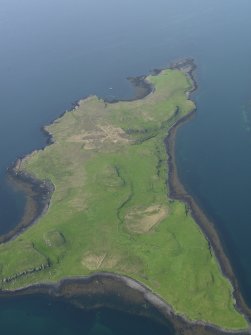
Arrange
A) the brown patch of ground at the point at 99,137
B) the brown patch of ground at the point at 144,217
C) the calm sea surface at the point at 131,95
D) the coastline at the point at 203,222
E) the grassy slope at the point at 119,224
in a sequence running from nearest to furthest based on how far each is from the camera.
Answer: the coastline at the point at 203,222
the calm sea surface at the point at 131,95
the grassy slope at the point at 119,224
the brown patch of ground at the point at 144,217
the brown patch of ground at the point at 99,137

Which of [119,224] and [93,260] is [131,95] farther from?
[93,260]

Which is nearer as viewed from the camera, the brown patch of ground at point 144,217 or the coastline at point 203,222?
the coastline at point 203,222

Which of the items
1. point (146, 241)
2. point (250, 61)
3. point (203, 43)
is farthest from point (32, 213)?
point (203, 43)

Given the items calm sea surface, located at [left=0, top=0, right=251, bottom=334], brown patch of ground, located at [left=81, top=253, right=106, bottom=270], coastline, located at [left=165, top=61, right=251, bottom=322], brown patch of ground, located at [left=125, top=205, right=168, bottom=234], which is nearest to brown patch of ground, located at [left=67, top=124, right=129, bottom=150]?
calm sea surface, located at [left=0, top=0, right=251, bottom=334]

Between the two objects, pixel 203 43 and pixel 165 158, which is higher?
pixel 203 43

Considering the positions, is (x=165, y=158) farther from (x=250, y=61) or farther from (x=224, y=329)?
(x=250, y=61)

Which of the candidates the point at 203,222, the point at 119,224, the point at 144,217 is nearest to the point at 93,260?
the point at 119,224

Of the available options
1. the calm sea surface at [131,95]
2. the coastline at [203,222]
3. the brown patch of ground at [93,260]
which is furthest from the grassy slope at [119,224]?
the calm sea surface at [131,95]

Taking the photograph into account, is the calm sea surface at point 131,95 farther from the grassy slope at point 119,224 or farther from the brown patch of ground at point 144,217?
the brown patch of ground at point 144,217

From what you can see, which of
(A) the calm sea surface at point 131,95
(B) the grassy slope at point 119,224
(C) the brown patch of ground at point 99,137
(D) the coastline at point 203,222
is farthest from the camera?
(C) the brown patch of ground at point 99,137
